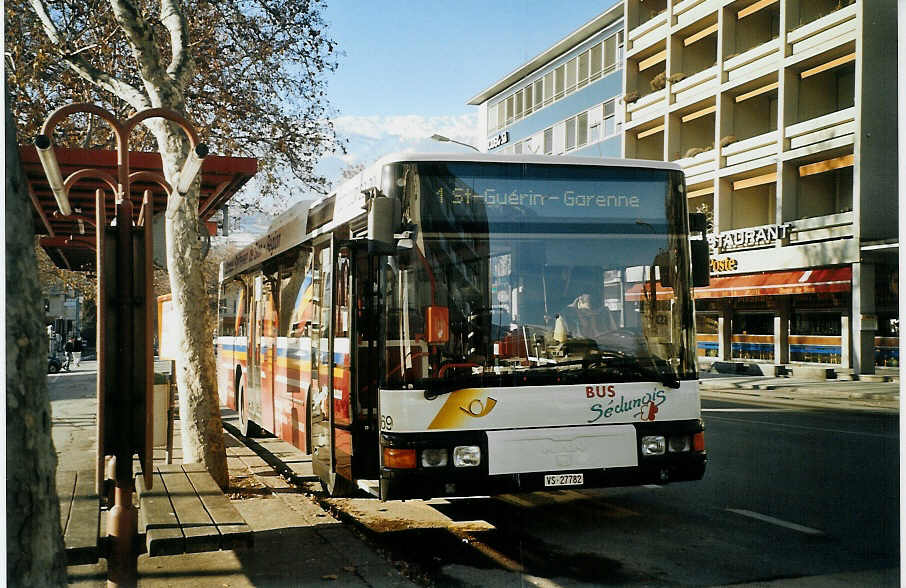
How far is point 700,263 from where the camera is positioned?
7.14 meters

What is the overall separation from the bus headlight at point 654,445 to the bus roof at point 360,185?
2045 mm

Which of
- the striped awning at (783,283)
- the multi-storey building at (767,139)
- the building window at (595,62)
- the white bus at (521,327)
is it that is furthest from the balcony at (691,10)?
the white bus at (521,327)

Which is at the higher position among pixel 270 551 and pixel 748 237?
pixel 748 237

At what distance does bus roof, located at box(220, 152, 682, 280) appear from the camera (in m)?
6.68

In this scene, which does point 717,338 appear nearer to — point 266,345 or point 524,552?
point 266,345

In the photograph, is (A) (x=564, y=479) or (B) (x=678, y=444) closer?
(A) (x=564, y=479)

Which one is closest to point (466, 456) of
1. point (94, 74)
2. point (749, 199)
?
point (94, 74)

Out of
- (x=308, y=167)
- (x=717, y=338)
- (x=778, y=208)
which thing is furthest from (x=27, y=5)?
(x=717, y=338)

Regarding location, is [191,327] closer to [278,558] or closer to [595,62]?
[278,558]

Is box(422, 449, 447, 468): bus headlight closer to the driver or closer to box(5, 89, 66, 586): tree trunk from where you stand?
the driver

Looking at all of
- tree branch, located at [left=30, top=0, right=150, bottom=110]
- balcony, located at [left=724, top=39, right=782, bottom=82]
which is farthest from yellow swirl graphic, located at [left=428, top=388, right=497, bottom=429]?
balcony, located at [left=724, top=39, right=782, bottom=82]

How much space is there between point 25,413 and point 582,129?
34381 millimetres

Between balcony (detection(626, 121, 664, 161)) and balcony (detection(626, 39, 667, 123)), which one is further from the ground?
balcony (detection(626, 39, 667, 123))

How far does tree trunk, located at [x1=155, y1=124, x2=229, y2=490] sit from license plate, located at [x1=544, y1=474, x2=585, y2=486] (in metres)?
3.91
